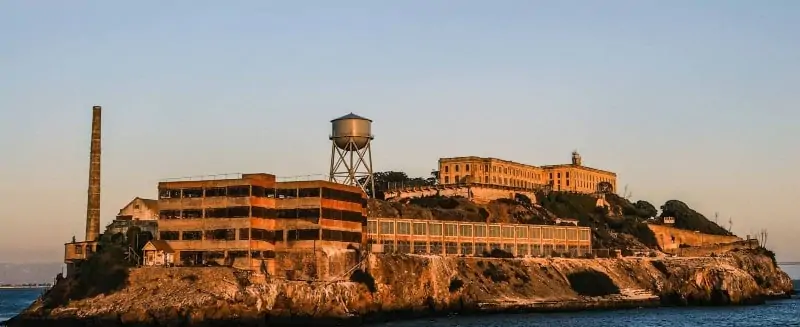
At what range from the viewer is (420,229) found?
481ft

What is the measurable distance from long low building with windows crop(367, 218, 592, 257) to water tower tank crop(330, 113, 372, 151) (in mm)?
23604

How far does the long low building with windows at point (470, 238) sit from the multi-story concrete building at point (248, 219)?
34.8 feet

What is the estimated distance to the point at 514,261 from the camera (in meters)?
150

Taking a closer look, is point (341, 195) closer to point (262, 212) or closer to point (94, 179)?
point (262, 212)

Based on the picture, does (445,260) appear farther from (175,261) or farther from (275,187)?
(175,261)

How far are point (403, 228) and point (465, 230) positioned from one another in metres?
12.4

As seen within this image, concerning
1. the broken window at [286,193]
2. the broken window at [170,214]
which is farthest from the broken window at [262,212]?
the broken window at [170,214]

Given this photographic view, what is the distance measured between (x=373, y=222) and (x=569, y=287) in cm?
3056

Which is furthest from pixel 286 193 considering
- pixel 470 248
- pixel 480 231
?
pixel 480 231

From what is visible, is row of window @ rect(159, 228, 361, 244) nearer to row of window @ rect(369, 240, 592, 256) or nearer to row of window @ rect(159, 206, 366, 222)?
row of window @ rect(159, 206, 366, 222)

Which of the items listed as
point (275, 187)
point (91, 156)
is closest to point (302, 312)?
point (275, 187)

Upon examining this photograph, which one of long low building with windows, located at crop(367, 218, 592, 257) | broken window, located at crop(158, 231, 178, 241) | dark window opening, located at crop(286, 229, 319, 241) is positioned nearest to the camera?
dark window opening, located at crop(286, 229, 319, 241)

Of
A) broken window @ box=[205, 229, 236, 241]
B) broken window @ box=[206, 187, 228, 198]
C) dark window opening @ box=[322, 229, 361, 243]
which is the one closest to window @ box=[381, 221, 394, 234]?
dark window opening @ box=[322, 229, 361, 243]

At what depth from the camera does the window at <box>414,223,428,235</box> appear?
146 m
